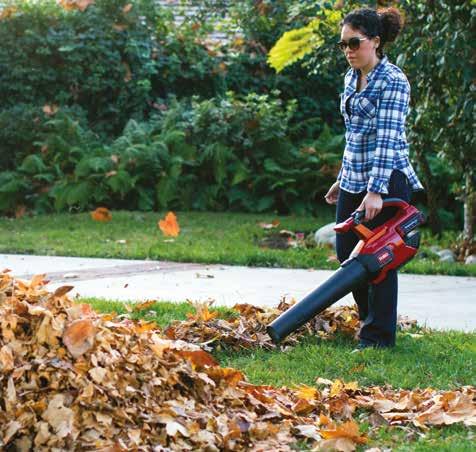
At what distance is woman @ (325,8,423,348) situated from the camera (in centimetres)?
530

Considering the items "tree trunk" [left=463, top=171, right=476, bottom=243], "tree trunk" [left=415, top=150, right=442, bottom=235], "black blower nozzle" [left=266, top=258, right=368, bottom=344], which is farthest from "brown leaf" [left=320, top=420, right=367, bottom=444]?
"tree trunk" [left=415, top=150, right=442, bottom=235]

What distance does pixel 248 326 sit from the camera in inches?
227

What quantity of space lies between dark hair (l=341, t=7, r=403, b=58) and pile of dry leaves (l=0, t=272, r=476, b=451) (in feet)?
5.97

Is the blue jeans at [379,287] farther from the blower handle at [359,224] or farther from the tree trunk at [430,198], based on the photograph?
the tree trunk at [430,198]

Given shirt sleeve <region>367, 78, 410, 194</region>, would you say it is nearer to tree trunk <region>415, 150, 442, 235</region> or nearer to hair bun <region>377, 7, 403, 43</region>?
hair bun <region>377, 7, 403, 43</region>

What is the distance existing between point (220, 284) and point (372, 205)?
2610mm

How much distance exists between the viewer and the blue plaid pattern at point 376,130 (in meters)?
5.29

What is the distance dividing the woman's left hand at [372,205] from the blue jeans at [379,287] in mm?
188

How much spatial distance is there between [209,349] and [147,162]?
7.41m

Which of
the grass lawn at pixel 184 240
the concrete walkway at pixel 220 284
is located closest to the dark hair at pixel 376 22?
the concrete walkway at pixel 220 284

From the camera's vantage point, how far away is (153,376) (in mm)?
4195

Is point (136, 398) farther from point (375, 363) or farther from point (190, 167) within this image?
point (190, 167)

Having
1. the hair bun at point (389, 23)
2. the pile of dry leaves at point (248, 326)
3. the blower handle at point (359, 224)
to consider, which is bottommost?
the pile of dry leaves at point (248, 326)

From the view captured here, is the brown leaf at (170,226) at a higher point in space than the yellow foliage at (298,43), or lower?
lower
